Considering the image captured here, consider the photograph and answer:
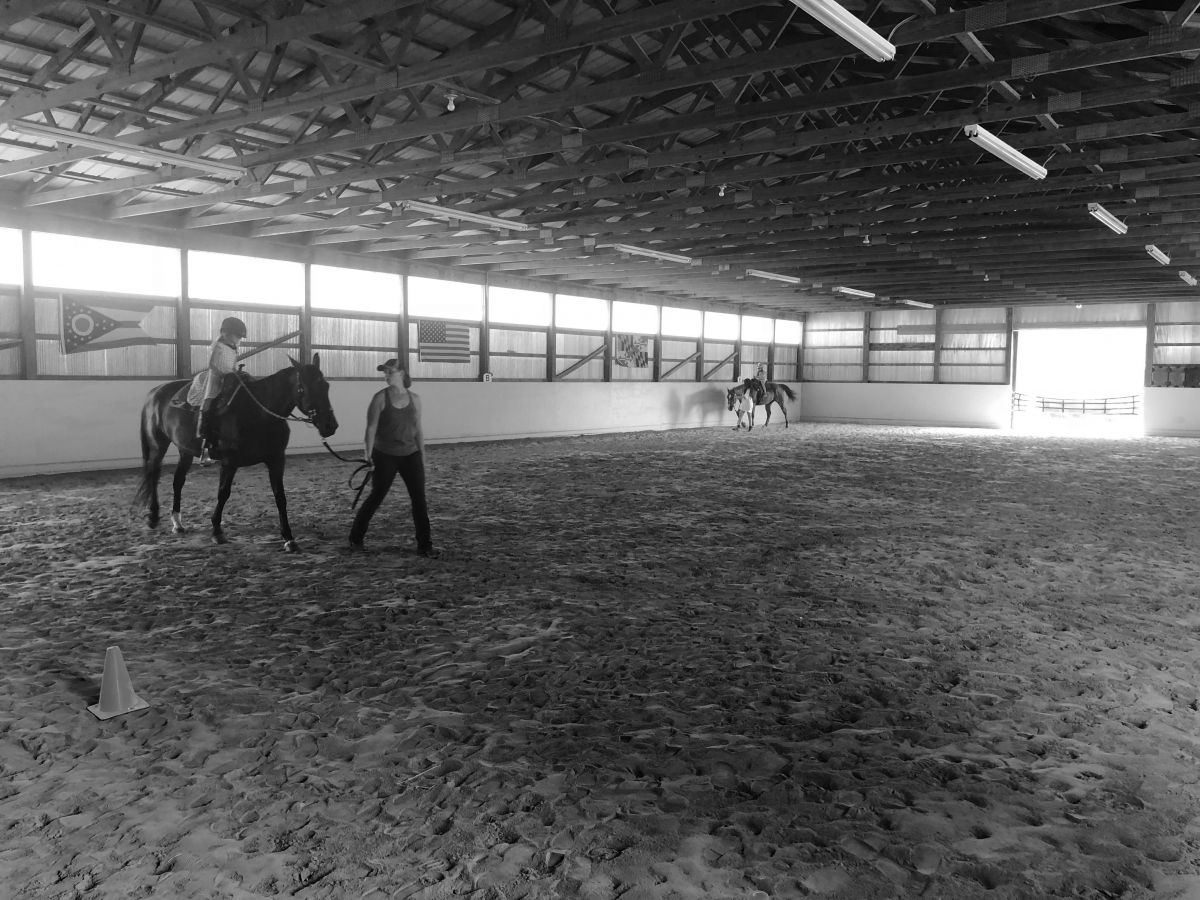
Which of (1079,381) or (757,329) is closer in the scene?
(757,329)

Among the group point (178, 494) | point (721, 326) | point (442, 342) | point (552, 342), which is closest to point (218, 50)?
point (178, 494)

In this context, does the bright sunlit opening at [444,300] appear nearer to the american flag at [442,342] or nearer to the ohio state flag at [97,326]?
the american flag at [442,342]

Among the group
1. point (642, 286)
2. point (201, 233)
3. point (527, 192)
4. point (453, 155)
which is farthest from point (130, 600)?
point (642, 286)

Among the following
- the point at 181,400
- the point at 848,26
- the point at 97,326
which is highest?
the point at 848,26

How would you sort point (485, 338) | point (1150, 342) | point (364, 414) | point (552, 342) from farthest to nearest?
1. point (1150, 342)
2. point (552, 342)
3. point (485, 338)
4. point (364, 414)

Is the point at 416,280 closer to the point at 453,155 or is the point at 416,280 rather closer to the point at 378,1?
the point at 453,155

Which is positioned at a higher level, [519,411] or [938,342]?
[938,342]

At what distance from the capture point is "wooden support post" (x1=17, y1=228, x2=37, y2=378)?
44.4 feet

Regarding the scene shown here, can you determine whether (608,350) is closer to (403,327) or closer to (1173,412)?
(403,327)

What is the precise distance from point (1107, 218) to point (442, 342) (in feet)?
45.6

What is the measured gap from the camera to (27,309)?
44.4 feet

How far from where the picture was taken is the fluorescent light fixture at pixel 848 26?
18.8 feet

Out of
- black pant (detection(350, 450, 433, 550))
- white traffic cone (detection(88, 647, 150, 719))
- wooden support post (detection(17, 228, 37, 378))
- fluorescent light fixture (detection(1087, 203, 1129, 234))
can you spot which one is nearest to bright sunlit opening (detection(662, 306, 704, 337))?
fluorescent light fixture (detection(1087, 203, 1129, 234))

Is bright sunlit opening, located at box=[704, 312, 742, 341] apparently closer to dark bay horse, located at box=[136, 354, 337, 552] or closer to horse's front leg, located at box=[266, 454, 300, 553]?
dark bay horse, located at box=[136, 354, 337, 552]
